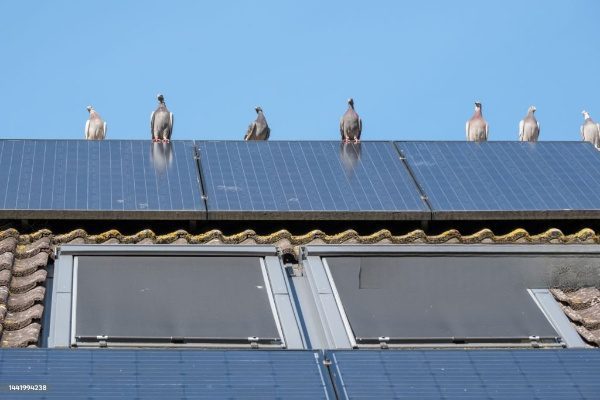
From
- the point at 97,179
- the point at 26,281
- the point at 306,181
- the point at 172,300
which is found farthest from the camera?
the point at 306,181

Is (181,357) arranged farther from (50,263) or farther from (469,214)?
(469,214)

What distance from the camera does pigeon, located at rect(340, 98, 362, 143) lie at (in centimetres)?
1759

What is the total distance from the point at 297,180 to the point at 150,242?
1944mm

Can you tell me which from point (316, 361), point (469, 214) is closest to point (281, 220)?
point (469, 214)

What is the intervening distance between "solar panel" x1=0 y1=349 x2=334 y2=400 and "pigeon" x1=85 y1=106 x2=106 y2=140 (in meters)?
13.1

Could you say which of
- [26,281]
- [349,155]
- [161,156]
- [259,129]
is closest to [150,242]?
[26,281]

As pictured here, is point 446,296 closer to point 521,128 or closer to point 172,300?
point 172,300

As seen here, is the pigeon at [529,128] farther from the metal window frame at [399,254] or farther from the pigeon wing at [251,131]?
the metal window frame at [399,254]

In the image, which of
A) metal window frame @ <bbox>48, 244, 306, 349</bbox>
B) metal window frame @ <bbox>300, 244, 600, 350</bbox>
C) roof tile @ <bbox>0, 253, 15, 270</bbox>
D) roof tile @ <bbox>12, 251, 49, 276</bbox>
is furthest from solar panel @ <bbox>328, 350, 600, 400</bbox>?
roof tile @ <bbox>0, 253, 15, 270</bbox>

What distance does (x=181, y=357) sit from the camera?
383 inches

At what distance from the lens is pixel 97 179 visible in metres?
14.1

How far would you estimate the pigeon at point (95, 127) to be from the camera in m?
22.6

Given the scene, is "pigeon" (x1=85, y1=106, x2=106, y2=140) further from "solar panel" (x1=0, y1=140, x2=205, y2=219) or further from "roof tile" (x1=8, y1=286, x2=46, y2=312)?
"roof tile" (x1=8, y1=286, x2=46, y2=312)

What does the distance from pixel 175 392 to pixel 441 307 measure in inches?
99.5
